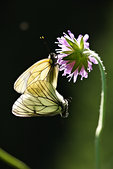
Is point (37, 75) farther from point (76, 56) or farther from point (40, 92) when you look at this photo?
point (76, 56)

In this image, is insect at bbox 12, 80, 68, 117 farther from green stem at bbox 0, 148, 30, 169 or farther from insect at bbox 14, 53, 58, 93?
green stem at bbox 0, 148, 30, 169

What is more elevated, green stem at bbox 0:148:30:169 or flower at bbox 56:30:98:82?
flower at bbox 56:30:98:82

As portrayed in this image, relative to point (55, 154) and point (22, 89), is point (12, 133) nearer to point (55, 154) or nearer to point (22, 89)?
point (55, 154)

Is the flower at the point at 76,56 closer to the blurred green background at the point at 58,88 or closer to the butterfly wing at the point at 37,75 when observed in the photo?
the butterfly wing at the point at 37,75

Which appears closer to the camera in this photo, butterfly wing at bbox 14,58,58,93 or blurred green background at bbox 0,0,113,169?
butterfly wing at bbox 14,58,58,93

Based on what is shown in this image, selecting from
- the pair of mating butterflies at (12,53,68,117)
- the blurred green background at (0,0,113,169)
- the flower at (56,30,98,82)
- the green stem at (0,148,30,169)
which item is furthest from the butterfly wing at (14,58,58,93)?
the blurred green background at (0,0,113,169)

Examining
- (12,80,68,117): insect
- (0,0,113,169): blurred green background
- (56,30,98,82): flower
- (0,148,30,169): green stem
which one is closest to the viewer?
(0,148,30,169): green stem

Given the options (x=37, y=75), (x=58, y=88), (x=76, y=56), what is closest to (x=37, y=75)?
(x=37, y=75)
